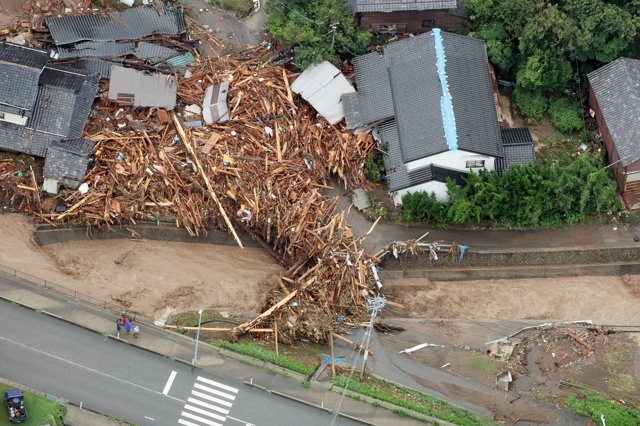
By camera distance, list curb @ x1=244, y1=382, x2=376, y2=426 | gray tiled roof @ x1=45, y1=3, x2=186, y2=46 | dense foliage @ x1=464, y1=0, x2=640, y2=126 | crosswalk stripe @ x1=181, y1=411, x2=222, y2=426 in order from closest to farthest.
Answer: crosswalk stripe @ x1=181, y1=411, x2=222, y2=426 < curb @ x1=244, y1=382, x2=376, y2=426 < dense foliage @ x1=464, y1=0, x2=640, y2=126 < gray tiled roof @ x1=45, y1=3, x2=186, y2=46

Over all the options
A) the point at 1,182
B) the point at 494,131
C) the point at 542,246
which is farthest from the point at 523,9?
the point at 1,182

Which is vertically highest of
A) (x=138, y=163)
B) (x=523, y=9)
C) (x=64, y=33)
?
(x=523, y=9)

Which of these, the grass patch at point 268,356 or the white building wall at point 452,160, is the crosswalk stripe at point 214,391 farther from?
the white building wall at point 452,160

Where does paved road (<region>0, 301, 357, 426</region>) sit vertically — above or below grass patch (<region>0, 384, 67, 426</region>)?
above

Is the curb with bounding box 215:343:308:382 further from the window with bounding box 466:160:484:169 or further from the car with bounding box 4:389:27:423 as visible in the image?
the window with bounding box 466:160:484:169

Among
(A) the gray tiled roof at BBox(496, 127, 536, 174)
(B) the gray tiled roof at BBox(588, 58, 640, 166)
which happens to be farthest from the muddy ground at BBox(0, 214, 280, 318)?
(B) the gray tiled roof at BBox(588, 58, 640, 166)

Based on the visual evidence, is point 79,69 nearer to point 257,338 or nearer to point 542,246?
point 257,338

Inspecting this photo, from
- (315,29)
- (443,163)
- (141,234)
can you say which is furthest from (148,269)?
(443,163)
